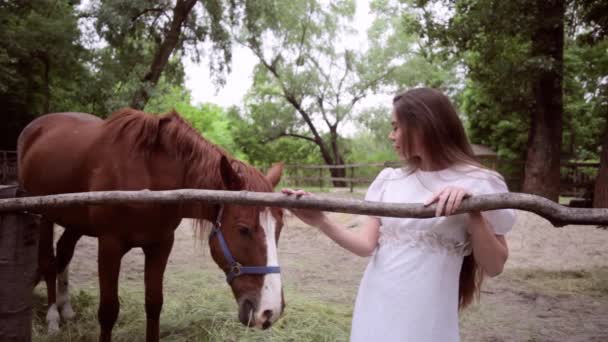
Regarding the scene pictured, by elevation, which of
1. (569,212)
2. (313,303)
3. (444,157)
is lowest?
(313,303)

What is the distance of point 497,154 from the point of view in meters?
19.6

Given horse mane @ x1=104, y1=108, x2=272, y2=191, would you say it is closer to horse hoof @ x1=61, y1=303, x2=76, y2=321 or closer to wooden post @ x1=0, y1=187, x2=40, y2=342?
wooden post @ x1=0, y1=187, x2=40, y2=342

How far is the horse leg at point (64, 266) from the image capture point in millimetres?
3564

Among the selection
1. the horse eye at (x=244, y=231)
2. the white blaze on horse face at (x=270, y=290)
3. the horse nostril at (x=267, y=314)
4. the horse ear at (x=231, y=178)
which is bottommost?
the horse nostril at (x=267, y=314)

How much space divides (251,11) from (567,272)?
442 inches

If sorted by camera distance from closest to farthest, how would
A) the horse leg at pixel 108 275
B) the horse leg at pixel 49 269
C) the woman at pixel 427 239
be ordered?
the woman at pixel 427 239 < the horse leg at pixel 108 275 < the horse leg at pixel 49 269

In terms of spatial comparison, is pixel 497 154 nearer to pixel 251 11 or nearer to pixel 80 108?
pixel 251 11

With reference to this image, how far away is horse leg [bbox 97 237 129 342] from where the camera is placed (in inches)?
101

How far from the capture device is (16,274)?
172cm

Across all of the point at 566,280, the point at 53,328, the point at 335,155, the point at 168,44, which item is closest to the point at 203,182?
the point at 53,328

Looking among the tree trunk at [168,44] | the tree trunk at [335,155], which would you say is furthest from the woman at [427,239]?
the tree trunk at [335,155]

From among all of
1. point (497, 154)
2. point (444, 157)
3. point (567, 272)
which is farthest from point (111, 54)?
point (497, 154)

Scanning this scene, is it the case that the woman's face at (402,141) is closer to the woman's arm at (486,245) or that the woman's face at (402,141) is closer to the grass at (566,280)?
the woman's arm at (486,245)

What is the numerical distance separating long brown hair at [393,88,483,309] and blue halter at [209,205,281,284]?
2.77ft
